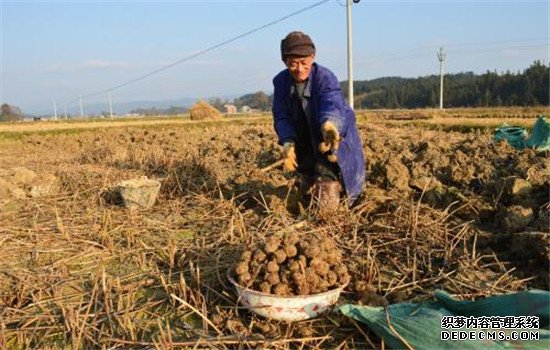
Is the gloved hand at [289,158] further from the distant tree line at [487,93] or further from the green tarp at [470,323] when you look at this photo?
the distant tree line at [487,93]

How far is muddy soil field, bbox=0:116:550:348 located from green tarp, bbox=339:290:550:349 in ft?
0.56

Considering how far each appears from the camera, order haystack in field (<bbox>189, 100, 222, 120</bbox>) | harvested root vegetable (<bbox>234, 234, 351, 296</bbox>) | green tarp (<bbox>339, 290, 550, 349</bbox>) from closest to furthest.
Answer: green tarp (<bbox>339, 290, 550, 349</bbox>)
harvested root vegetable (<bbox>234, 234, 351, 296</bbox>)
haystack in field (<bbox>189, 100, 222, 120</bbox>)

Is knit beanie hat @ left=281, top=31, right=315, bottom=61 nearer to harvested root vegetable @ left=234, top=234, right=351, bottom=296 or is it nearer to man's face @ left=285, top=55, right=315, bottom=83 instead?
man's face @ left=285, top=55, right=315, bottom=83

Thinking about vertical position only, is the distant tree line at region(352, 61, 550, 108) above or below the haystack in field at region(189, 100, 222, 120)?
above

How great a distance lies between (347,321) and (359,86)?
116 metres

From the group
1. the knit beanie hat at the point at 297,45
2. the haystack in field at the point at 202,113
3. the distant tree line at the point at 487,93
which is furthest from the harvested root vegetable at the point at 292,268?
the distant tree line at the point at 487,93

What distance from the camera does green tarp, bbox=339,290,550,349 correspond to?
6.85 feet

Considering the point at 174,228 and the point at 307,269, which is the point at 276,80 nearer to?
the point at 174,228

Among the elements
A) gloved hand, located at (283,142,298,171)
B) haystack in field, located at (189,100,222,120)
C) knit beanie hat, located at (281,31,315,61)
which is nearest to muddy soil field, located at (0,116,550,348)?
gloved hand, located at (283,142,298,171)

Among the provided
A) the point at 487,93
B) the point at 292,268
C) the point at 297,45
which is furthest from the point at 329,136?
the point at 487,93

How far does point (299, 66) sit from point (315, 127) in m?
0.63

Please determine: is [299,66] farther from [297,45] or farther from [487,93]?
[487,93]

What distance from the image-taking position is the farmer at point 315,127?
3924mm

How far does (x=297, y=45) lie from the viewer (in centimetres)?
390
